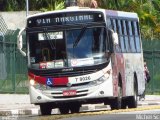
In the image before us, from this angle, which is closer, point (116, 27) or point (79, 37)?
point (79, 37)

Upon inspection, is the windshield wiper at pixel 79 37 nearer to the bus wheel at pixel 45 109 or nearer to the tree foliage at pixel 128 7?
the bus wheel at pixel 45 109

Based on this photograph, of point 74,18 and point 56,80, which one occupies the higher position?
point 74,18

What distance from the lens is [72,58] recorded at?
24.8 meters

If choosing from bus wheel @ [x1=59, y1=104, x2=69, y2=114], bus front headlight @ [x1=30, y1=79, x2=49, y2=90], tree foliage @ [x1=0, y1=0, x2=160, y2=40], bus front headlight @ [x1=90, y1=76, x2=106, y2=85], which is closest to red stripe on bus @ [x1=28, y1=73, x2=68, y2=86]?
bus front headlight @ [x1=30, y1=79, x2=49, y2=90]

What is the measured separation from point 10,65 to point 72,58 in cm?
1339

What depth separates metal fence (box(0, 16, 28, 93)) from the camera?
37.5 metres

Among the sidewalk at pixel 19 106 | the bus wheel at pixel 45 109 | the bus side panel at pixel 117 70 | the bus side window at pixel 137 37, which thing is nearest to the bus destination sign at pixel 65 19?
the bus side panel at pixel 117 70

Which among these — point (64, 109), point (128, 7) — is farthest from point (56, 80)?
point (128, 7)

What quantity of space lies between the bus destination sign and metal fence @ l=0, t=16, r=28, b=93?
465 inches

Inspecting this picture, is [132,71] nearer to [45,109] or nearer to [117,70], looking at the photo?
[117,70]

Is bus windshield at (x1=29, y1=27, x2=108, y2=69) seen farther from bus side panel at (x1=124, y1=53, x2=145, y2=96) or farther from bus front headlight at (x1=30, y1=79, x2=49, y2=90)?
bus side panel at (x1=124, y1=53, x2=145, y2=96)

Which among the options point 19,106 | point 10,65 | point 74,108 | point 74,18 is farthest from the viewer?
point 10,65

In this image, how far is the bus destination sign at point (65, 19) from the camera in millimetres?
25359

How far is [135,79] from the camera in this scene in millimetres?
29406
